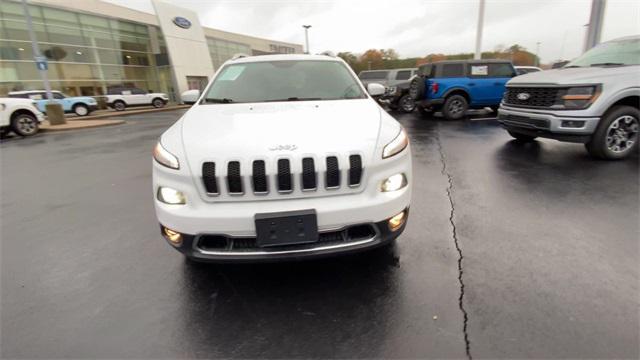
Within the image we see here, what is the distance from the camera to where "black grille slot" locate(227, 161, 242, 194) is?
2.02 m

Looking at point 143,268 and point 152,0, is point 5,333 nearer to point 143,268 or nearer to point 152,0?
point 143,268

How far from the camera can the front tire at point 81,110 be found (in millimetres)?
19750

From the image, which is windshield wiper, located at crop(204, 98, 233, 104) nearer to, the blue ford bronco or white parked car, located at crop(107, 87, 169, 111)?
the blue ford bronco

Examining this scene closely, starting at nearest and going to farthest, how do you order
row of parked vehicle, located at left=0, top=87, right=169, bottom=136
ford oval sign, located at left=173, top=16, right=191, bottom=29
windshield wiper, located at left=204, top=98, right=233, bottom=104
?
1. windshield wiper, located at left=204, top=98, right=233, bottom=104
2. row of parked vehicle, located at left=0, top=87, right=169, bottom=136
3. ford oval sign, located at left=173, top=16, right=191, bottom=29

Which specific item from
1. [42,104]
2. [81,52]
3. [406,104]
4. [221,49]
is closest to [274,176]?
Result: [406,104]

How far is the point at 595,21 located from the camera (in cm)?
966

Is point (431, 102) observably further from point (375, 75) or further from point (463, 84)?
point (375, 75)

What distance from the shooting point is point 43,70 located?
42.9 ft

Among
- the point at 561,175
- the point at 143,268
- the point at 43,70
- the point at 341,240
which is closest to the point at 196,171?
the point at 341,240

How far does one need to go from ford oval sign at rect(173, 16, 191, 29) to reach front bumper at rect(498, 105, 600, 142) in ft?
103

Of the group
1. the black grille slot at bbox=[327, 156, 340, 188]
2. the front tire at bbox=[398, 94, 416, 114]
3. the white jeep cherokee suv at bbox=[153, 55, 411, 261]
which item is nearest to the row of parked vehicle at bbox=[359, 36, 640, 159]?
the white jeep cherokee suv at bbox=[153, 55, 411, 261]

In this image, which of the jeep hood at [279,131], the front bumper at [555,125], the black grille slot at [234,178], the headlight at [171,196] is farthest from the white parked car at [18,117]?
the front bumper at [555,125]

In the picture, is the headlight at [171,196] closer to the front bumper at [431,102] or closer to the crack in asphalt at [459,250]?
the crack in asphalt at [459,250]

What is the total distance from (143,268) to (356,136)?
6.66ft
